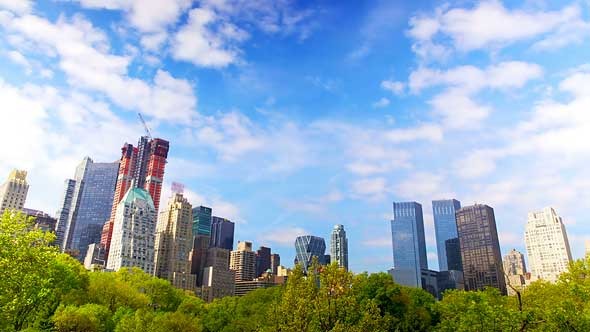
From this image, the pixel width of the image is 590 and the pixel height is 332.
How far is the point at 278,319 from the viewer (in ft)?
79.6

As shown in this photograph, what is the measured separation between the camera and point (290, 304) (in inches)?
932

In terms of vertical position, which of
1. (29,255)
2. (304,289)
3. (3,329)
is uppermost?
(29,255)

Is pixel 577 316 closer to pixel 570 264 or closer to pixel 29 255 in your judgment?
pixel 570 264

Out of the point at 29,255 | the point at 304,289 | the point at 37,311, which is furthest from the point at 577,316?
the point at 37,311

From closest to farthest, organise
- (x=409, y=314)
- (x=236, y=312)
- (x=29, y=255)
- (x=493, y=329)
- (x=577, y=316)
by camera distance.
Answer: (x=577, y=316) → (x=493, y=329) → (x=29, y=255) → (x=409, y=314) → (x=236, y=312)

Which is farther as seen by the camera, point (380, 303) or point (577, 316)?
point (380, 303)

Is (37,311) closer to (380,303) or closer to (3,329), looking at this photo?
(3,329)

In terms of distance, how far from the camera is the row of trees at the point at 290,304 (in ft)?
78.4

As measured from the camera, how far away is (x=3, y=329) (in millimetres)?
27016

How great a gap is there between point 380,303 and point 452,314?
745 centimetres

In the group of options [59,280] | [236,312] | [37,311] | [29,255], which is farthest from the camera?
[236,312]

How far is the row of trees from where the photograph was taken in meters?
23.9

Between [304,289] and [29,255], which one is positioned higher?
[29,255]

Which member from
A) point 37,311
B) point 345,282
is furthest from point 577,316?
point 37,311
